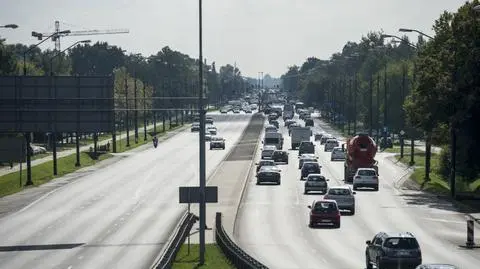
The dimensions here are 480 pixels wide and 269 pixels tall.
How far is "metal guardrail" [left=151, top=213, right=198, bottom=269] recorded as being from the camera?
40125 millimetres

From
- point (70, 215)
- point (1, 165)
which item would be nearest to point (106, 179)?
point (1, 165)

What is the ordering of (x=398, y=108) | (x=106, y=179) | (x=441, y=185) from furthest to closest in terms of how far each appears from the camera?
1. (x=398, y=108)
2. (x=106, y=179)
3. (x=441, y=185)

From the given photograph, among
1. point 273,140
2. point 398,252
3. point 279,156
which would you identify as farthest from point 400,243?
point 273,140

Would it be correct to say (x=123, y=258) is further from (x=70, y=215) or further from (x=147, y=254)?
(x=70, y=215)

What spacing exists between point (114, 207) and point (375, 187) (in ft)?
63.4

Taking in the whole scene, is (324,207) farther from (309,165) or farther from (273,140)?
(273,140)

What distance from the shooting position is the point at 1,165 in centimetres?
11675

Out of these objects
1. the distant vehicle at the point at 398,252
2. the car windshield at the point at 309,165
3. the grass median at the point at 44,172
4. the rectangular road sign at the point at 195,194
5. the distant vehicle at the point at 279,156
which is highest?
the rectangular road sign at the point at 195,194

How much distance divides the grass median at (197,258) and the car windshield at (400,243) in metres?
6.34

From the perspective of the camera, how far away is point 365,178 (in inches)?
3361

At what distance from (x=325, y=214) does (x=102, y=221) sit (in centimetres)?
1314

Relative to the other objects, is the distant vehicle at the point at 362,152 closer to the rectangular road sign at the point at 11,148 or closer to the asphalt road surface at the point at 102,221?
the asphalt road surface at the point at 102,221

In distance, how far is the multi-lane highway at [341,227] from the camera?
47875mm

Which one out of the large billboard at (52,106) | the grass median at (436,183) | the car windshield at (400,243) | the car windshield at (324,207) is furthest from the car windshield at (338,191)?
the car windshield at (400,243)
